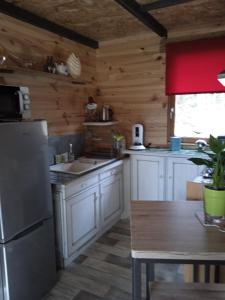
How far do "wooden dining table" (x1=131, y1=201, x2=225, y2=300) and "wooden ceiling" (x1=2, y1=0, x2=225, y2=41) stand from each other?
189 centimetres

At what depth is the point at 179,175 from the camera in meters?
2.99

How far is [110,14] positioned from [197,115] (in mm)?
1530

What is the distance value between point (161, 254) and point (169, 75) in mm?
2450

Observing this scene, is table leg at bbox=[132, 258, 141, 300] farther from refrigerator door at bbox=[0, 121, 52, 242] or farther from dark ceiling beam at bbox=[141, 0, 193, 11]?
dark ceiling beam at bbox=[141, 0, 193, 11]

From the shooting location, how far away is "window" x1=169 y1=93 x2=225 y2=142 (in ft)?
9.85

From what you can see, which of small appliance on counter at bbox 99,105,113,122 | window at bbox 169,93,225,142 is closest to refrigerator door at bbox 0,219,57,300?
small appliance on counter at bbox 99,105,113,122

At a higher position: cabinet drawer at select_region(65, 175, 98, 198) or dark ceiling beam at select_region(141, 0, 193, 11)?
dark ceiling beam at select_region(141, 0, 193, 11)

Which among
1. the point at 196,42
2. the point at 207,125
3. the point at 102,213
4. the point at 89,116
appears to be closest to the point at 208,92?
the point at 207,125

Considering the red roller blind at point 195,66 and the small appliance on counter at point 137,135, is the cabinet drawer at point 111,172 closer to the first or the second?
the small appliance on counter at point 137,135

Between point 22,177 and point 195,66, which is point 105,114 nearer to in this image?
point 195,66

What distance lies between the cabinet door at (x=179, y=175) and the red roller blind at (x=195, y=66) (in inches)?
33.3

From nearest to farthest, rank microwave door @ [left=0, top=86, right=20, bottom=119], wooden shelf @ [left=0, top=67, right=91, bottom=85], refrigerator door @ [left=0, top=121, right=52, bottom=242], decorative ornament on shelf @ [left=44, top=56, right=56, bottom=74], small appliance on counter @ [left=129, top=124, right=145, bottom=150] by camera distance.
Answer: refrigerator door @ [left=0, top=121, right=52, bottom=242]
microwave door @ [left=0, top=86, right=20, bottom=119]
wooden shelf @ [left=0, top=67, right=91, bottom=85]
decorative ornament on shelf @ [left=44, top=56, right=56, bottom=74]
small appliance on counter @ [left=129, top=124, right=145, bottom=150]

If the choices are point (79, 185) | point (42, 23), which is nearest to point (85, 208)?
point (79, 185)

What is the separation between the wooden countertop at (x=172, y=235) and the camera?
44.3 inches
